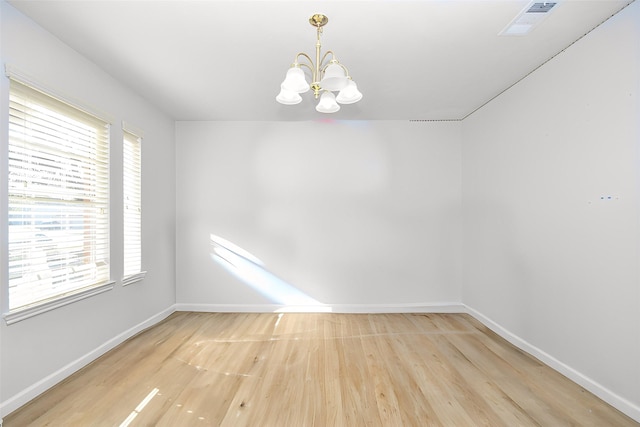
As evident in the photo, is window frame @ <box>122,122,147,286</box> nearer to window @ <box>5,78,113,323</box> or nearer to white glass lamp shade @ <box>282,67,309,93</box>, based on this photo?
window @ <box>5,78,113,323</box>

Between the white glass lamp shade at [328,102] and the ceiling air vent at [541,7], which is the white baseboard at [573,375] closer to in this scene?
the ceiling air vent at [541,7]

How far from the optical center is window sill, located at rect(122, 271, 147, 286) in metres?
3.13

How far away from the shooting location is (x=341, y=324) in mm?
3748

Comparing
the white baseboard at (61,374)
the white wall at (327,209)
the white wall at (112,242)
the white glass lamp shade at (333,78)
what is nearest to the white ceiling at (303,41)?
the white wall at (112,242)

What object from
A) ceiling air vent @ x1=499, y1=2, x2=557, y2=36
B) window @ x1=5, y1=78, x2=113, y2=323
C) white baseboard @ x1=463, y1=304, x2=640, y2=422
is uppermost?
ceiling air vent @ x1=499, y1=2, x2=557, y2=36

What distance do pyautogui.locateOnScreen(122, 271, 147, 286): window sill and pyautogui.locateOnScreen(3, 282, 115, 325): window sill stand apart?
0.69ft

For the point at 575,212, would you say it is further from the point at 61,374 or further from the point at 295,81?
the point at 61,374

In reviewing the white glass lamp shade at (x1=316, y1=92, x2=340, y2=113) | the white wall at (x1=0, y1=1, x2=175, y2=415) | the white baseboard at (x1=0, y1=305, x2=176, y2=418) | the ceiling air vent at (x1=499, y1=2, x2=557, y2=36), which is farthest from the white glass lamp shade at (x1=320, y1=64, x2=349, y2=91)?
the white baseboard at (x1=0, y1=305, x2=176, y2=418)

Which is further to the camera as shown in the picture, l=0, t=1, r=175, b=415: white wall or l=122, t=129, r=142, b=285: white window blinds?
l=122, t=129, r=142, b=285: white window blinds

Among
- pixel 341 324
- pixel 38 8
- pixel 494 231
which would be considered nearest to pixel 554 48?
pixel 494 231

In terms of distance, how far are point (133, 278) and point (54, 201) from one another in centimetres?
125

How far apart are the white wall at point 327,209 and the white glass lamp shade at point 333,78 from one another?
7.76 ft

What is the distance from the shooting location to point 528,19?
6.92 feet

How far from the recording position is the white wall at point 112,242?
6.61 feet
